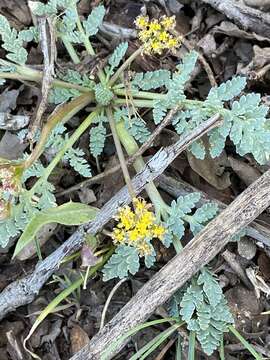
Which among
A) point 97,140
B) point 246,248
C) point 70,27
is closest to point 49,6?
point 70,27

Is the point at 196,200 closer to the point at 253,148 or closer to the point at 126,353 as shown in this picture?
the point at 253,148

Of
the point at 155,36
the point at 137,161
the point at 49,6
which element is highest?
the point at 49,6

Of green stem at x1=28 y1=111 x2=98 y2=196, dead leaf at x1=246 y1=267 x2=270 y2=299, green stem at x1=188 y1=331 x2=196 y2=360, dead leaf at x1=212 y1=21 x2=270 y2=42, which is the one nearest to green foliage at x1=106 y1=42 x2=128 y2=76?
green stem at x1=28 y1=111 x2=98 y2=196

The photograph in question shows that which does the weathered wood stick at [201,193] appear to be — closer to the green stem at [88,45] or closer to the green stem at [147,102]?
the green stem at [147,102]

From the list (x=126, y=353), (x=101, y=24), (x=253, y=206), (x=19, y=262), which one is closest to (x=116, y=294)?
(x=126, y=353)

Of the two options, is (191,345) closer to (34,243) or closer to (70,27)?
(34,243)

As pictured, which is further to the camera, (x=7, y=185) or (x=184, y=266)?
(x=184, y=266)

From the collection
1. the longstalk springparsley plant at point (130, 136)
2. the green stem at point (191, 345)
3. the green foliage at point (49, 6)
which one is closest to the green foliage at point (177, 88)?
the longstalk springparsley plant at point (130, 136)
